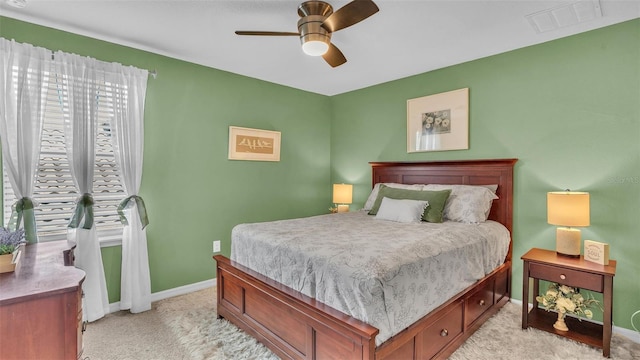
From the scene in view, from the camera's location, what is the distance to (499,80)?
3139 millimetres

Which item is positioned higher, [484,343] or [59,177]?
[59,177]

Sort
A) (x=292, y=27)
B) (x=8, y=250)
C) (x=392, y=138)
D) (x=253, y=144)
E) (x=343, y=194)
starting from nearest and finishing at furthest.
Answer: (x=8, y=250)
(x=292, y=27)
(x=253, y=144)
(x=392, y=138)
(x=343, y=194)

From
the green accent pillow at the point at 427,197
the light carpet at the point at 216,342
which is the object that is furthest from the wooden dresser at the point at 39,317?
the green accent pillow at the point at 427,197

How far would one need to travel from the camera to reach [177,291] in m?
3.24

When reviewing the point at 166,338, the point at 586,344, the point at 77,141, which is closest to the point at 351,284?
the point at 166,338

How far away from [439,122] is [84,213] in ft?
12.1

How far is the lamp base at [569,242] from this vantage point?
244 cm

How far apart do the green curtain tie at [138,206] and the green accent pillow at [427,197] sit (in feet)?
7.61

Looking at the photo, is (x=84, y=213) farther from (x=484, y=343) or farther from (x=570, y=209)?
(x=570, y=209)

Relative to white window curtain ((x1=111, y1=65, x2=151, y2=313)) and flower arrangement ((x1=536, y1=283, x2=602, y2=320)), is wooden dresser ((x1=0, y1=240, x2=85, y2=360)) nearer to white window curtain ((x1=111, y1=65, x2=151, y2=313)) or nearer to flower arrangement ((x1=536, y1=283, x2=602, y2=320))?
white window curtain ((x1=111, y1=65, x2=151, y2=313))

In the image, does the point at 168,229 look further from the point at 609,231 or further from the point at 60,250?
the point at 609,231

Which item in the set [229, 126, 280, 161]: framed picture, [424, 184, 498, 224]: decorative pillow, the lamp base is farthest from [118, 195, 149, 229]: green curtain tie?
the lamp base

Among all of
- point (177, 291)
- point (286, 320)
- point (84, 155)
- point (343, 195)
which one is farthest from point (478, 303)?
point (84, 155)

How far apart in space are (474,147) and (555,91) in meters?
0.85
